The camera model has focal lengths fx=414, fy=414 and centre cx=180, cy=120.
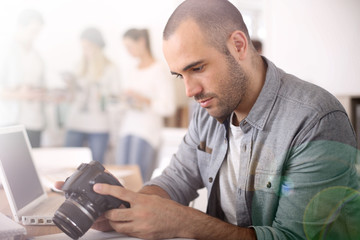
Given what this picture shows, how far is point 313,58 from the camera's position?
104 inches

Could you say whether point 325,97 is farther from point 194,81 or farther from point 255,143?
point 194,81

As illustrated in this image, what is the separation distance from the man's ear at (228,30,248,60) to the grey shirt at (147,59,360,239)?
86 millimetres

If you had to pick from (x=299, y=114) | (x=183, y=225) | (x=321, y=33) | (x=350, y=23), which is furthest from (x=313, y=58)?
(x=183, y=225)

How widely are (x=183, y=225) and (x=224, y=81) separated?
36 centimetres

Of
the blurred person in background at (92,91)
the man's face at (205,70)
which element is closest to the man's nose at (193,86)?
the man's face at (205,70)

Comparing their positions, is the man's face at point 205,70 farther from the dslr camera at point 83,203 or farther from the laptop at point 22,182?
the laptop at point 22,182

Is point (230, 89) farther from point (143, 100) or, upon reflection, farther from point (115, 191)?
point (143, 100)

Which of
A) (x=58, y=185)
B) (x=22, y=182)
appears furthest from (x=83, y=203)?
(x=22, y=182)

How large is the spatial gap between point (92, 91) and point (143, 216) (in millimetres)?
2396

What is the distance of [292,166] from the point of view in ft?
2.95

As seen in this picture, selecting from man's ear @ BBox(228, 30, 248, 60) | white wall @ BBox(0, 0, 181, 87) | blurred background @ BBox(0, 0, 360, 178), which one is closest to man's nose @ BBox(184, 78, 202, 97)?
man's ear @ BBox(228, 30, 248, 60)

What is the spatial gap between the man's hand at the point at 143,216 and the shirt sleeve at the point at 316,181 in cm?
19

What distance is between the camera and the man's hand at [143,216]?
0.78 metres

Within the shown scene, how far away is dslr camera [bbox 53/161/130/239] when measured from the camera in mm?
759
